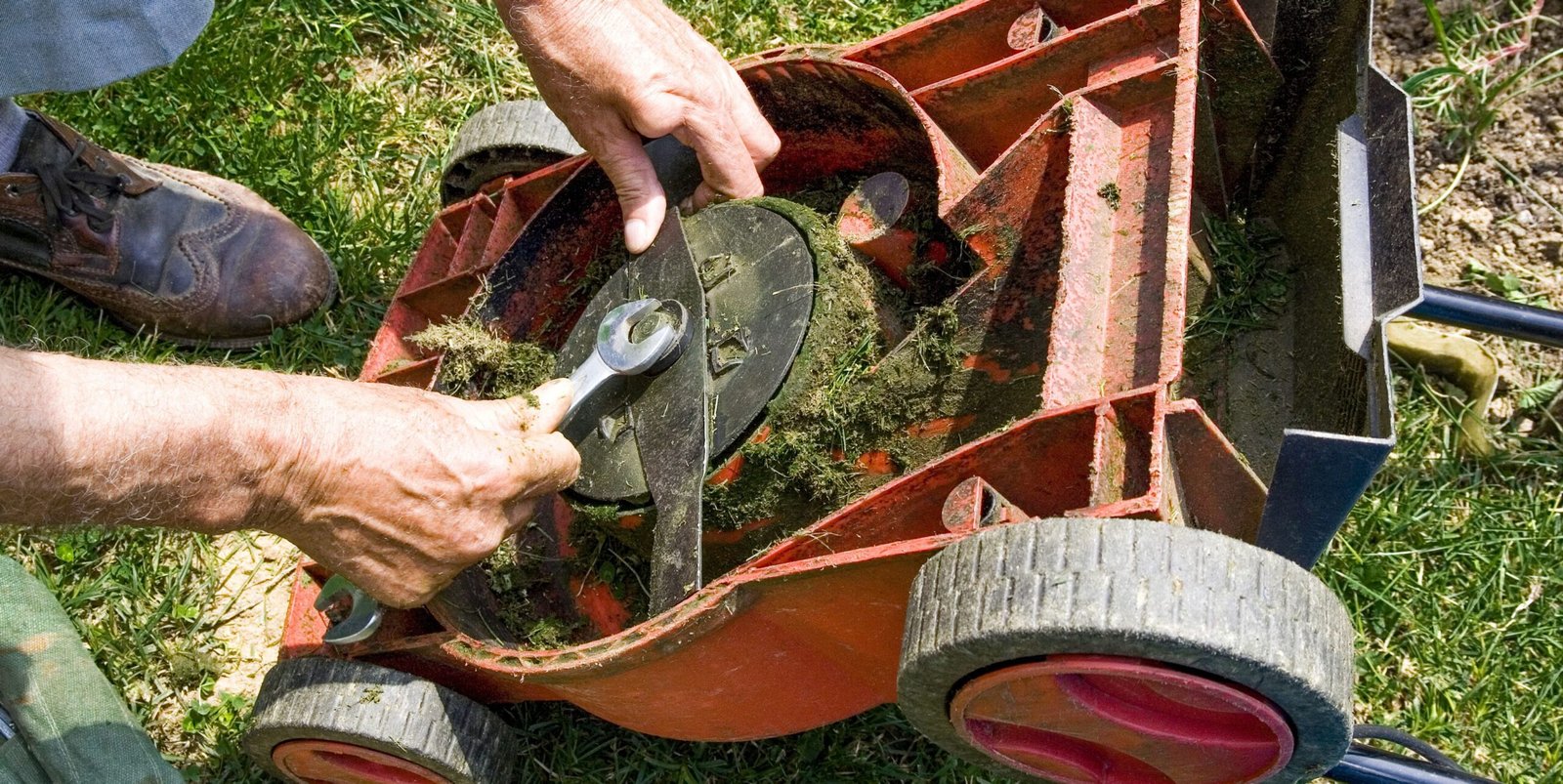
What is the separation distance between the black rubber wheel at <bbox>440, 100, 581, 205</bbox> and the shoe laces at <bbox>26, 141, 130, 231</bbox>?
867mm

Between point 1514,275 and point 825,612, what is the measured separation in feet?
6.69

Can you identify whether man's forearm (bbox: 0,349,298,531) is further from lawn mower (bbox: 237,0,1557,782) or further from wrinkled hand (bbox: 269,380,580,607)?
lawn mower (bbox: 237,0,1557,782)

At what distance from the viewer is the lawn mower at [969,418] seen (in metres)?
1.61

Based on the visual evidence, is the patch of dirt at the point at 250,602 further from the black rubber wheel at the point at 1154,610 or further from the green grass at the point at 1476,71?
the green grass at the point at 1476,71

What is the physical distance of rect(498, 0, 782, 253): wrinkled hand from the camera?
229cm

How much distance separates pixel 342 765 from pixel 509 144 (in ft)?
4.44

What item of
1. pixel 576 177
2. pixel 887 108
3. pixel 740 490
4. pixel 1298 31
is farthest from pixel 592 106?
pixel 1298 31

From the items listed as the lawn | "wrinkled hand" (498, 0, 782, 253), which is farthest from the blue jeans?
"wrinkled hand" (498, 0, 782, 253)

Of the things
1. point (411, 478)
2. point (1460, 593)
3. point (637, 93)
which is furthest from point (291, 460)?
point (1460, 593)

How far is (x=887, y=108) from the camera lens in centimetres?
245

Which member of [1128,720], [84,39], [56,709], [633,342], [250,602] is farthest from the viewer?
[250,602]

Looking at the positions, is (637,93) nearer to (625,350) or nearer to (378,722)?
(625,350)

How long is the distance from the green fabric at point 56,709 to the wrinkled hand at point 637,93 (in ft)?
4.49

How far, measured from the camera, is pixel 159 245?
3.20 m
